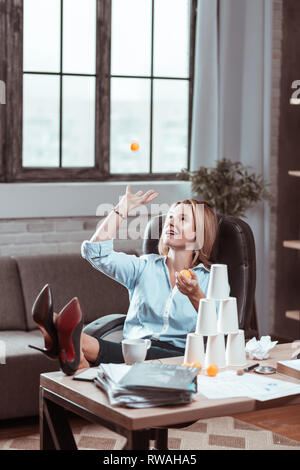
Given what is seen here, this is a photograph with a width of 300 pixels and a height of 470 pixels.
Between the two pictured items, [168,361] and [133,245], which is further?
[133,245]

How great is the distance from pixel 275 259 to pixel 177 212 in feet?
7.90

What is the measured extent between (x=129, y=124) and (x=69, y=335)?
284cm

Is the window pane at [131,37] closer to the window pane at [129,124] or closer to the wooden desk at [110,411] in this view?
the window pane at [129,124]

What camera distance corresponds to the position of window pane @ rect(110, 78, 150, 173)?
4867 mm

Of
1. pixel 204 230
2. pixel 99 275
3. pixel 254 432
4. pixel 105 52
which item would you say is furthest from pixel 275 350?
pixel 105 52

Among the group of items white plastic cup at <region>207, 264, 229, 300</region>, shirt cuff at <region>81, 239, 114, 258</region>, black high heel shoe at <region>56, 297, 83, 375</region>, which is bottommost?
black high heel shoe at <region>56, 297, 83, 375</region>

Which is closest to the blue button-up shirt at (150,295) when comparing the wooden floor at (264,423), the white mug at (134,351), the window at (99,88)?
the white mug at (134,351)

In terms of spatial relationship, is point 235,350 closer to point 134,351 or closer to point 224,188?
point 134,351

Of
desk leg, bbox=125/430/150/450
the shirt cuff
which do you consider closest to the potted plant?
the shirt cuff

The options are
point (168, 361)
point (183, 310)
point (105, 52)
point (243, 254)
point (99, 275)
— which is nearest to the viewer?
point (168, 361)

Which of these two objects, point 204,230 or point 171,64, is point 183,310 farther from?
point 171,64

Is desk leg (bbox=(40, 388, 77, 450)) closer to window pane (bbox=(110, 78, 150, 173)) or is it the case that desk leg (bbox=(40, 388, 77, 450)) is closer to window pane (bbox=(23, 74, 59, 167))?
window pane (bbox=(23, 74, 59, 167))

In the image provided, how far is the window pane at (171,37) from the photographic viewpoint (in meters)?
4.93

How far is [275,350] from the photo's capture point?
272 centimetres
